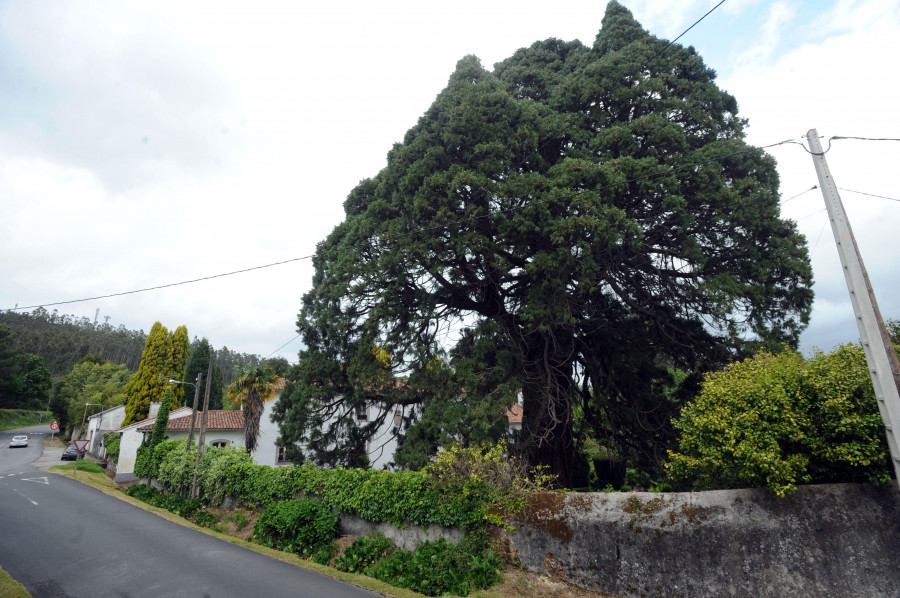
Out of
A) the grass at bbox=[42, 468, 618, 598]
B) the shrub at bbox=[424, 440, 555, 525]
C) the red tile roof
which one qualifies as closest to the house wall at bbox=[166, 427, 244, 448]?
the red tile roof

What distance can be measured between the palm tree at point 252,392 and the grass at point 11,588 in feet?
60.1

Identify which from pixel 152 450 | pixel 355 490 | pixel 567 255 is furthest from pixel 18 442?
pixel 567 255

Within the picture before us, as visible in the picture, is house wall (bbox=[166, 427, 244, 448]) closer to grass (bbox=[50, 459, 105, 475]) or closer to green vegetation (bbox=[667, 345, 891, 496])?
grass (bbox=[50, 459, 105, 475])

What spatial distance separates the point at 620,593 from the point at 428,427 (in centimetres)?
602

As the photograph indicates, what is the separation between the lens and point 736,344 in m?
11.8

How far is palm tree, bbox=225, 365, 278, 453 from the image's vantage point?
26.6 metres

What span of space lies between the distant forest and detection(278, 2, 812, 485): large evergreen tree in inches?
3005

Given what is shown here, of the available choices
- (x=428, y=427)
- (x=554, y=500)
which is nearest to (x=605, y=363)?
(x=428, y=427)

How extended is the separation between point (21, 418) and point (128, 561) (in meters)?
84.9

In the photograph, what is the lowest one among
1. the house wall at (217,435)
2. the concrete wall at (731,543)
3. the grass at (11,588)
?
the grass at (11,588)

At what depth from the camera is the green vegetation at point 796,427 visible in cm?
581

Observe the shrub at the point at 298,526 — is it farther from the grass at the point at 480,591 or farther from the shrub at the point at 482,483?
the shrub at the point at 482,483

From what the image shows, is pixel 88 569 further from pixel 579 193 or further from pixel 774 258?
pixel 774 258

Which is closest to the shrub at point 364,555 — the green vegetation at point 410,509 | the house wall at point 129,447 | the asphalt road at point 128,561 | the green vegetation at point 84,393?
the green vegetation at point 410,509
